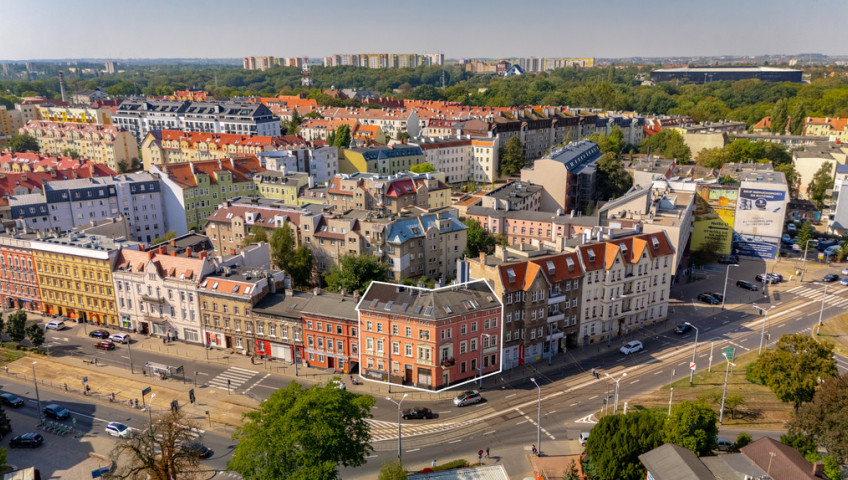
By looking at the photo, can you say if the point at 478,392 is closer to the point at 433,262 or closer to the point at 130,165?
the point at 433,262

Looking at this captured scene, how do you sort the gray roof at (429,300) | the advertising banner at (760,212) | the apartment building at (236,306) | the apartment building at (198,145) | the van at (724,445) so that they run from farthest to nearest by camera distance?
the apartment building at (198,145) → the advertising banner at (760,212) → the apartment building at (236,306) → the gray roof at (429,300) → the van at (724,445)

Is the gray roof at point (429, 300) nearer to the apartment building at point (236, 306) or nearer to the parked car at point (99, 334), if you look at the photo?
the apartment building at point (236, 306)

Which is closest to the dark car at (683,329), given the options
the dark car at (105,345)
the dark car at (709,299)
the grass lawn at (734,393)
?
the grass lawn at (734,393)

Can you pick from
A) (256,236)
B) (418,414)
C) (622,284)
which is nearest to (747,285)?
(622,284)

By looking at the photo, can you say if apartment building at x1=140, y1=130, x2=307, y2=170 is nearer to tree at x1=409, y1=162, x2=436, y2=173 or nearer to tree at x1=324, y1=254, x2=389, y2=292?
tree at x1=409, y1=162, x2=436, y2=173

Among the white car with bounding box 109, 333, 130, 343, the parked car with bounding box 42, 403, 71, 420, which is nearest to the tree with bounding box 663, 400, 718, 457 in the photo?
the parked car with bounding box 42, 403, 71, 420

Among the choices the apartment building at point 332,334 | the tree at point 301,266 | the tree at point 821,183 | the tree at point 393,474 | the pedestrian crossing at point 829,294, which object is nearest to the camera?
the tree at point 393,474
